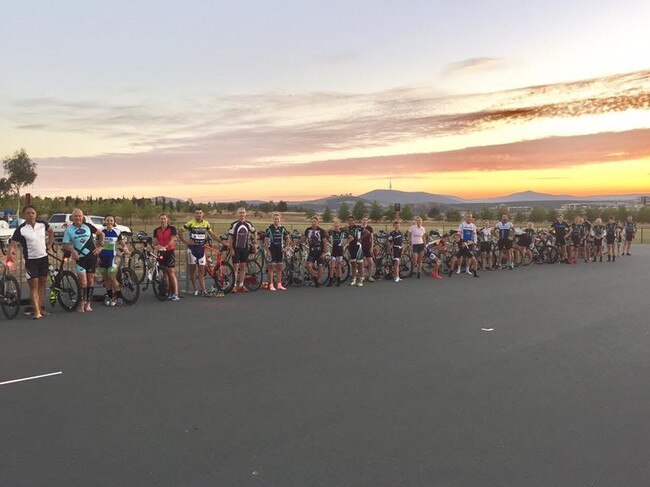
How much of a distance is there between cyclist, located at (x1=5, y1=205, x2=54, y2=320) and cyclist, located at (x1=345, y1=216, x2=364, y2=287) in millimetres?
7679

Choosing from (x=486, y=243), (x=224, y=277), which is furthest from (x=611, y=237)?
(x=224, y=277)

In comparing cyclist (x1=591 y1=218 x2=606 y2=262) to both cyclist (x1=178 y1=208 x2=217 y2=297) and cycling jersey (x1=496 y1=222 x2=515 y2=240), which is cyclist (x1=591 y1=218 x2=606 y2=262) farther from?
cyclist (x1=178 y1=208 x2=217 y2=297)

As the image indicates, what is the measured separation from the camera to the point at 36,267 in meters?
9.82

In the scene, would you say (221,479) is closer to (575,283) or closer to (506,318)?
(506,318)

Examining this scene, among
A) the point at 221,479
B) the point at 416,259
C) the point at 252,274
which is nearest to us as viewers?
the point at 221,479

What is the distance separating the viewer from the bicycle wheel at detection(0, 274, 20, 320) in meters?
9.59

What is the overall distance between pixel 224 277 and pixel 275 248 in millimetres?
1555

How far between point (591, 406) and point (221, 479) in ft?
12.2

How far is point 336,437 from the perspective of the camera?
182 inches

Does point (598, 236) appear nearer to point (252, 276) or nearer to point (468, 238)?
point (468, 238)

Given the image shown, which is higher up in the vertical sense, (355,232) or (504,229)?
(355,232)

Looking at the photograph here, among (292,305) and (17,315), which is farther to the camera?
(292,305)

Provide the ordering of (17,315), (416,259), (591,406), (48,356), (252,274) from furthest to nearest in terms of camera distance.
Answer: (416,259), (252,274), (17,315), (48,356), (591,406)

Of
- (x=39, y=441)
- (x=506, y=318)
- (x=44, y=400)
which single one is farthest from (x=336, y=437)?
(x=506, y=318)
